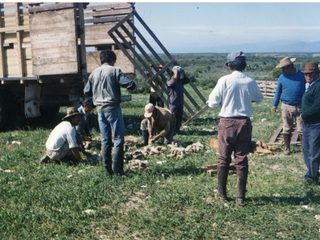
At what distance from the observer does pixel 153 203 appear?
4297mm

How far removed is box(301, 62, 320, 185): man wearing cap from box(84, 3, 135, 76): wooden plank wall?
6.00 metres

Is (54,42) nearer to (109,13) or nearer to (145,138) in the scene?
(145,138)

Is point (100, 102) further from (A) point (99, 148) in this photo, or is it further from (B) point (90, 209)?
(A) point (99, 148)

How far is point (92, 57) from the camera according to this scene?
33.4ft

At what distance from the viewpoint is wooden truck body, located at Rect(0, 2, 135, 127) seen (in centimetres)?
728

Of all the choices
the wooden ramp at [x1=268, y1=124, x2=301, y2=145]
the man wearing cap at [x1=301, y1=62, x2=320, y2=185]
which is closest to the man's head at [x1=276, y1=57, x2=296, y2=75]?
the man wearing cap at [x1=301, y1=62, x2=320, y2=185]

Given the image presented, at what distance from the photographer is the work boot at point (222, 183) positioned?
418 centimetres

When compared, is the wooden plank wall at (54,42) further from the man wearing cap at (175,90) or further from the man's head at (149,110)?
the man wearing cap at (175,90)

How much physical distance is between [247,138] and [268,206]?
97cm

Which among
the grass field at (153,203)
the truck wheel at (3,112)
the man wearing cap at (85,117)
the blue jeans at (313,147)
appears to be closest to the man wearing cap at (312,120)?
the blue jeans at (313,147)

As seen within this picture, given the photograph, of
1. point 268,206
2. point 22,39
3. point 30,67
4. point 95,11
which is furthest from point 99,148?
point 95,11

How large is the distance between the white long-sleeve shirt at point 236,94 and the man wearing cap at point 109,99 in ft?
4.75

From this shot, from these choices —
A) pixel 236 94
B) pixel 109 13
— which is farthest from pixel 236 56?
pixel 109 13

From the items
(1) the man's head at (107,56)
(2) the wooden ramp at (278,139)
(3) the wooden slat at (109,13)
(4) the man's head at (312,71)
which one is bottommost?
(2) the wooden ramp at (278,139)
